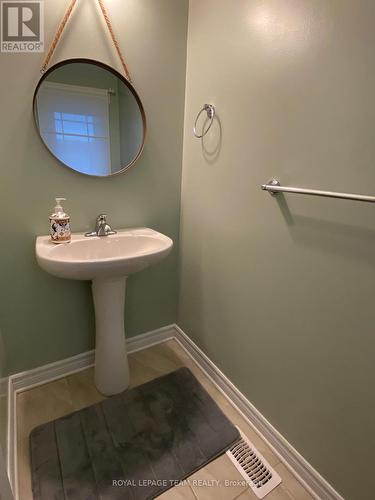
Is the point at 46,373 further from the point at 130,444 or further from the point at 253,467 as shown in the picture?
the point at 253,467

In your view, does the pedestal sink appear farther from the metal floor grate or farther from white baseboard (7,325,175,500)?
the metal floor grate

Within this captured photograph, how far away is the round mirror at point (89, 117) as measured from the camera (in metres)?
1.16

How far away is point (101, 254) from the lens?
1312 millimetres

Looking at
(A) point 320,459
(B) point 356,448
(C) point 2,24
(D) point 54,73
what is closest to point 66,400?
(A) point 320,459

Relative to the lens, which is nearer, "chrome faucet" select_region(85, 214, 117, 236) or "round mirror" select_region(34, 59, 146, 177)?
"round mirror" select_region(34, 59, 146, 177)

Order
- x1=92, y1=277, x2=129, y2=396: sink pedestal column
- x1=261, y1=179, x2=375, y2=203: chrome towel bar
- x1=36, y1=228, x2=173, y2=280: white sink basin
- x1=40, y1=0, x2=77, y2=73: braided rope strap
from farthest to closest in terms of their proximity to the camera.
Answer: x1=92, y1=277, x2=129, y2=396: sink pedestal column
x1=40, y1=0, x2=77, y2=73: braided rope strap
x1=36, y1=228, x2=173, y2=280: white sink basin
x1=261, y1=179, x2=375, y2=203: chrome towel bar

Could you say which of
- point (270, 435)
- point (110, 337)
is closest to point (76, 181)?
point (110, 337)

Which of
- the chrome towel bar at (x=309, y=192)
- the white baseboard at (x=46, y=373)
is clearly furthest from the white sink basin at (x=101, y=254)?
the white baseboard at (x=46, y=373)

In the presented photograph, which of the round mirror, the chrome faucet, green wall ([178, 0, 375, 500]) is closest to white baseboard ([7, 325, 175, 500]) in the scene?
green wall ([178, 0, 375, 500])

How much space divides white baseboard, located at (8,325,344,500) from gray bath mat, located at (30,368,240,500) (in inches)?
3.8

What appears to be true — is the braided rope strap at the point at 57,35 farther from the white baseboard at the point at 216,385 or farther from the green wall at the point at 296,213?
the white baseboard at the point at 216,385

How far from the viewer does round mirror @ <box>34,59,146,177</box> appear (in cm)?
116

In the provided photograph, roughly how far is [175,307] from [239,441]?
842mm

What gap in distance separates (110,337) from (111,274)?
0.48m
